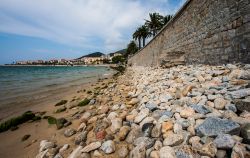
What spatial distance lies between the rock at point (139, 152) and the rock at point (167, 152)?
332 mm

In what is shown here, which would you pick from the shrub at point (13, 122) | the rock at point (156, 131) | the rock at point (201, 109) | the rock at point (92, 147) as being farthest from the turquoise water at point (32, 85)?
the rock at point (201, 109)

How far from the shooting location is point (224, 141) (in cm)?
190

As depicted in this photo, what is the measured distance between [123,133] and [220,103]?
5.70 ft

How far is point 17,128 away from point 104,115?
3.14 meters

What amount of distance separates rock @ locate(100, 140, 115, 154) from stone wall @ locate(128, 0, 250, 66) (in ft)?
11.1

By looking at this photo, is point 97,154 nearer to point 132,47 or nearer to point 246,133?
point 246,133

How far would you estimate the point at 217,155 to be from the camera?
186cm

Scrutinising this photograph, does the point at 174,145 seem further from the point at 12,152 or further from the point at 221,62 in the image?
the point at 12,152

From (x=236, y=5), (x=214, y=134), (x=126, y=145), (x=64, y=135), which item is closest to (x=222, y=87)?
(x=214, y=134)

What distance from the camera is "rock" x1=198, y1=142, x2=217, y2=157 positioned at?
1902mm

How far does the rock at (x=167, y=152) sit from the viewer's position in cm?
216

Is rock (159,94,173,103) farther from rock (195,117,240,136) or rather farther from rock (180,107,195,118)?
rock (195,117,240,136)

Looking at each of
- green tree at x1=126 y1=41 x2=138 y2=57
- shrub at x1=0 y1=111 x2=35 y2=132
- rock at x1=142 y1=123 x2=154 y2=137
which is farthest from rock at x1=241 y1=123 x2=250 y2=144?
green tree at x1=126 y1=41 x2=138 y2=57

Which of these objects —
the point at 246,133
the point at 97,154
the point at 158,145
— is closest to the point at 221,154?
the point at 246,133
